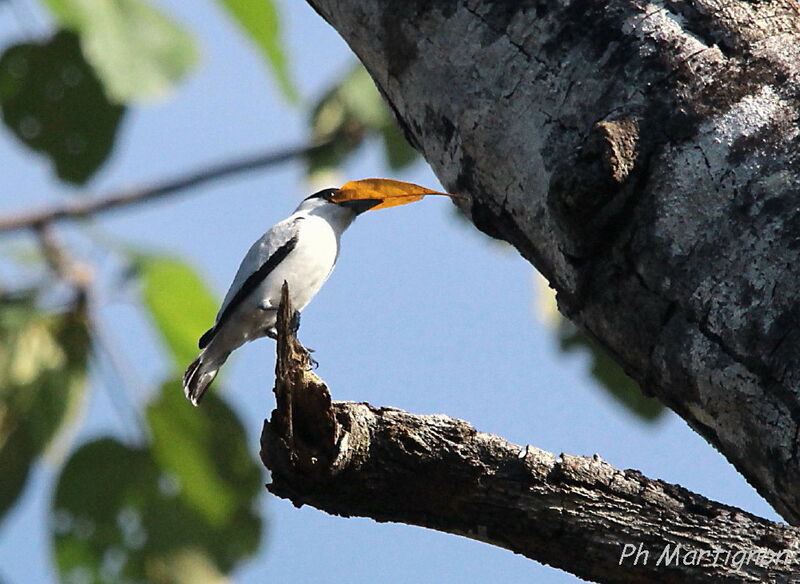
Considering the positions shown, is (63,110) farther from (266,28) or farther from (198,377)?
(198,377)

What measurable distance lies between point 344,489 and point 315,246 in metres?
2.54

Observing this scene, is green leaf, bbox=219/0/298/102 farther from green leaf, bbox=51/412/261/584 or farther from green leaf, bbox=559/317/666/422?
green leaf, bbox=559/317/666/422

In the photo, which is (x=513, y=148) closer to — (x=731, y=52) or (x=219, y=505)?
(x=731, y=52)

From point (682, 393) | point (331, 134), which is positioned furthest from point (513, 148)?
point (331, 134)

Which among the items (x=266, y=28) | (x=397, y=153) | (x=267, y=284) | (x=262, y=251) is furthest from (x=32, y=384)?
(x=397, y=153)

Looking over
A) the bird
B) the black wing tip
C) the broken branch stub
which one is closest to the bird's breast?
the bird

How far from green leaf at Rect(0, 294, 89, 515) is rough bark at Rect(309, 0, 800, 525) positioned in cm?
206

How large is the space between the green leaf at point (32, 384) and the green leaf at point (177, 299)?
405 millimetres

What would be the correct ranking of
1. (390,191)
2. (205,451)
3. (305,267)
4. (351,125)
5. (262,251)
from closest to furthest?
(390,191), (205,451), (305,267), (262,251), (351,125)

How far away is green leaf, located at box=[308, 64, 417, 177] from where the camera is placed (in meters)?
4.69

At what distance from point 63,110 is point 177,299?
2.60ft

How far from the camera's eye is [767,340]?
193 cm

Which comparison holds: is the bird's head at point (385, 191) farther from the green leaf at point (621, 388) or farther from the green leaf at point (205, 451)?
the green leaf at point (205, 451)

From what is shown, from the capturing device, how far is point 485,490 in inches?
82.1
